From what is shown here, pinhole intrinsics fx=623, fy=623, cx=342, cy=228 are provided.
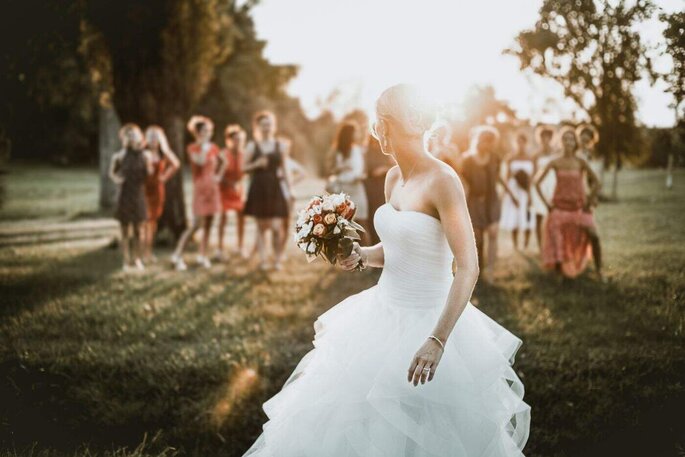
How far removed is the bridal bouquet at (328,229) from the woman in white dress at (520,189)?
849cm

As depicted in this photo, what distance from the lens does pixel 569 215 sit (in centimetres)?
798

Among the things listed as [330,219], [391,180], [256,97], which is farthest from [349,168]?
[256,97]

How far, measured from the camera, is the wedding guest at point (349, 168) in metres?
9.64

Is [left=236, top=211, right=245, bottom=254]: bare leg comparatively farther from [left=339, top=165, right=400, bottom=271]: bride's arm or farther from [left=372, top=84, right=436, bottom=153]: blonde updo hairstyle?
[left=372, top=84, right=436, bottom=153]: blonde updo hairstyle

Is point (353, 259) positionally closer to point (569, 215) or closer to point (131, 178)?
point (569, 215)

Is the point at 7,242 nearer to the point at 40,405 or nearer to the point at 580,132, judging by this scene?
the point at 40,405

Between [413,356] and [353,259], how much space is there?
2.20 ft

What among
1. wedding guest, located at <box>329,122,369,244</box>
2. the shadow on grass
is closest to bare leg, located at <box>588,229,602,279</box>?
wedding guest, located at <box>329,122,369,244</box>

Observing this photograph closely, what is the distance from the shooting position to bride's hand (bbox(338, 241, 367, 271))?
3.19 meters

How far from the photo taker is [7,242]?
8.20m

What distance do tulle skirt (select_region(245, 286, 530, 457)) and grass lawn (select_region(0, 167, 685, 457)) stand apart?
155cm

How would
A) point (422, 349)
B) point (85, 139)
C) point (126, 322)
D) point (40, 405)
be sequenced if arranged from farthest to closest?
1. point (85, 139)
2. point (126, 322)
3. point (40, 405)
4. point (422, 349)

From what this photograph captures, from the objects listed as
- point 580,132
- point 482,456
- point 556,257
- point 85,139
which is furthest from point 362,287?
point 85,139

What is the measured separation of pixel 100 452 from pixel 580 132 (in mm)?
6110
